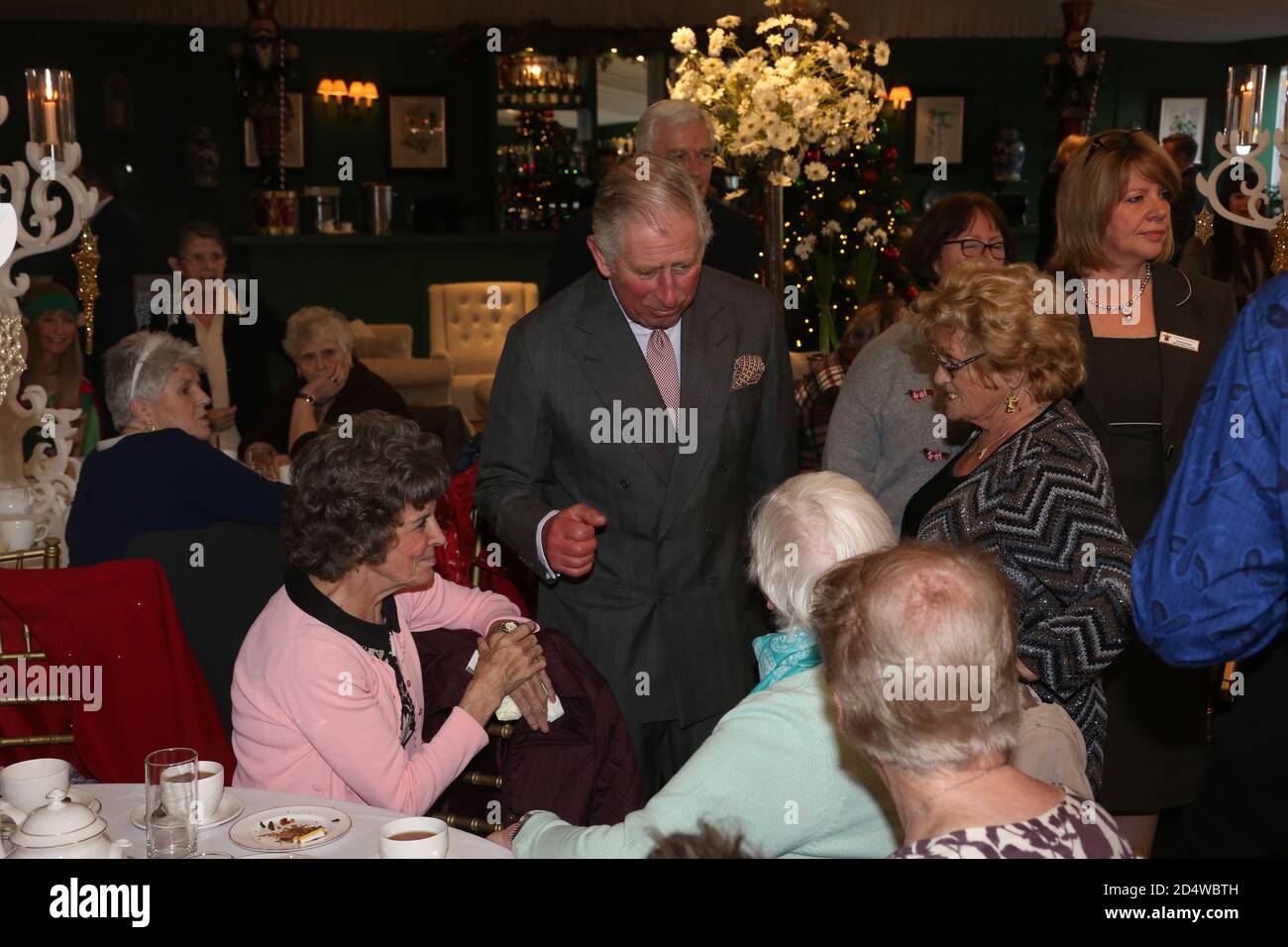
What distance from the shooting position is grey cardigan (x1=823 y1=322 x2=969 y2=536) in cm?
306

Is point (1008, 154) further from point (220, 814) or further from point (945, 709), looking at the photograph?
point (945, 709)

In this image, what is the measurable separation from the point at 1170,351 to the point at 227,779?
2.30 metres

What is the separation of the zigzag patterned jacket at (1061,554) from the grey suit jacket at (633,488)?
1.81 ft

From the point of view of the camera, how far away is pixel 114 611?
8.55ft

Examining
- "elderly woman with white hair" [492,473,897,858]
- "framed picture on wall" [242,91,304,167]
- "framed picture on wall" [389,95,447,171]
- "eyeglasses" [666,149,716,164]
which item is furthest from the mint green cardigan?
"framed picture on wall" [389,95,447,171]

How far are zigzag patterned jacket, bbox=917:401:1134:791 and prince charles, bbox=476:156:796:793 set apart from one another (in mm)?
558

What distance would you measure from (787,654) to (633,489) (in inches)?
29.3

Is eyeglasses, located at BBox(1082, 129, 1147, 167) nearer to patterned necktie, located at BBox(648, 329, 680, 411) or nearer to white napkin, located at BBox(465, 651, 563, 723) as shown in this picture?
patterned necktie, located at BBox(648, 329, 680, 411)

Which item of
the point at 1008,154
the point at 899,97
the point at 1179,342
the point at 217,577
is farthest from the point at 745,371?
the point at 1008,154

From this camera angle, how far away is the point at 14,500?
3729mm

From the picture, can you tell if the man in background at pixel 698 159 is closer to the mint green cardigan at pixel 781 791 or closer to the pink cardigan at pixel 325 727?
the pink cardigan at pixel 325 727
